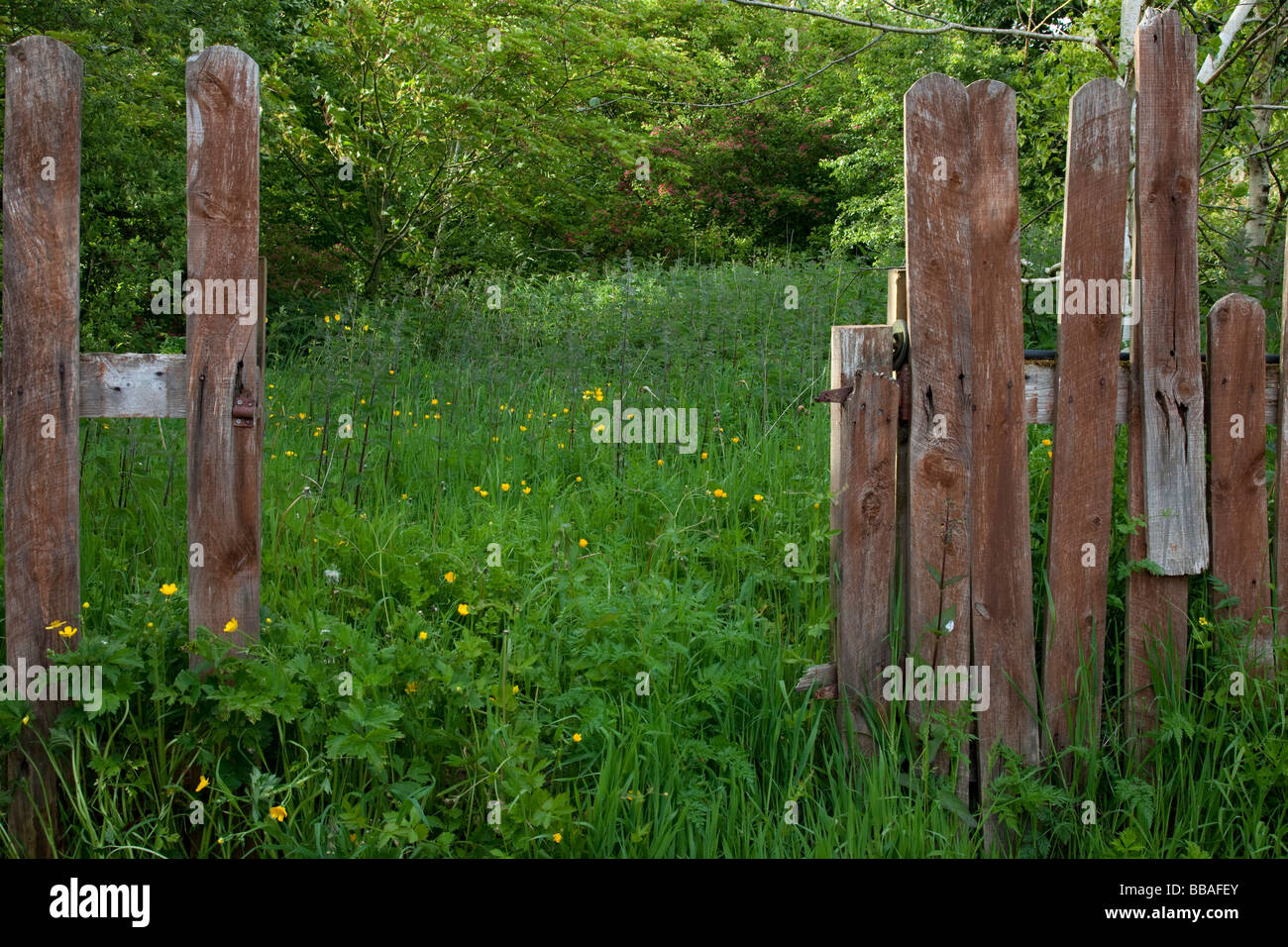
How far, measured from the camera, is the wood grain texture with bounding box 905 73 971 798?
2479 millimetres

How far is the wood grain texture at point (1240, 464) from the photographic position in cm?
272

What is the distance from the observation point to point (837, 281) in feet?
24.0

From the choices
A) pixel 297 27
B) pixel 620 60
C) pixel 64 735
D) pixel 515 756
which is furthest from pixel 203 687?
pixel 297 27

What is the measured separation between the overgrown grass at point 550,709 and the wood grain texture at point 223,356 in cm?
16

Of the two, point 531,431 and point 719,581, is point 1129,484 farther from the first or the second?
point 531,431

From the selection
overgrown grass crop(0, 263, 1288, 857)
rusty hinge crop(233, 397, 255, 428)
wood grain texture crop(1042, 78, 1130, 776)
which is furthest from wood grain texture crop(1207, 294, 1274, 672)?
rusty hinge crop(233, 397, 255, 428)

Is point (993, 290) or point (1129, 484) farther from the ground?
point (993, 290)

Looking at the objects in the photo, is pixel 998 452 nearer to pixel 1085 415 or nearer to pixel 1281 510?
pixel 1085 415

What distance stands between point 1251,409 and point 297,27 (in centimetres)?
1050

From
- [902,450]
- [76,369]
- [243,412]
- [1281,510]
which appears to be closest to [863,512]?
[902,450]

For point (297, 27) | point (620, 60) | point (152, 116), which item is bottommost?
point (152, 116)

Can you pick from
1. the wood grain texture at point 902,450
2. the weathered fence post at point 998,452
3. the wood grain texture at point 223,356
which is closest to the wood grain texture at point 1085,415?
the weathered fence post at point 998,452

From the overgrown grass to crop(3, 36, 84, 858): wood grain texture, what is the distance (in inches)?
5.6

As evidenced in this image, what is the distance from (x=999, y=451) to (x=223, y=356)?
205 centimetres
